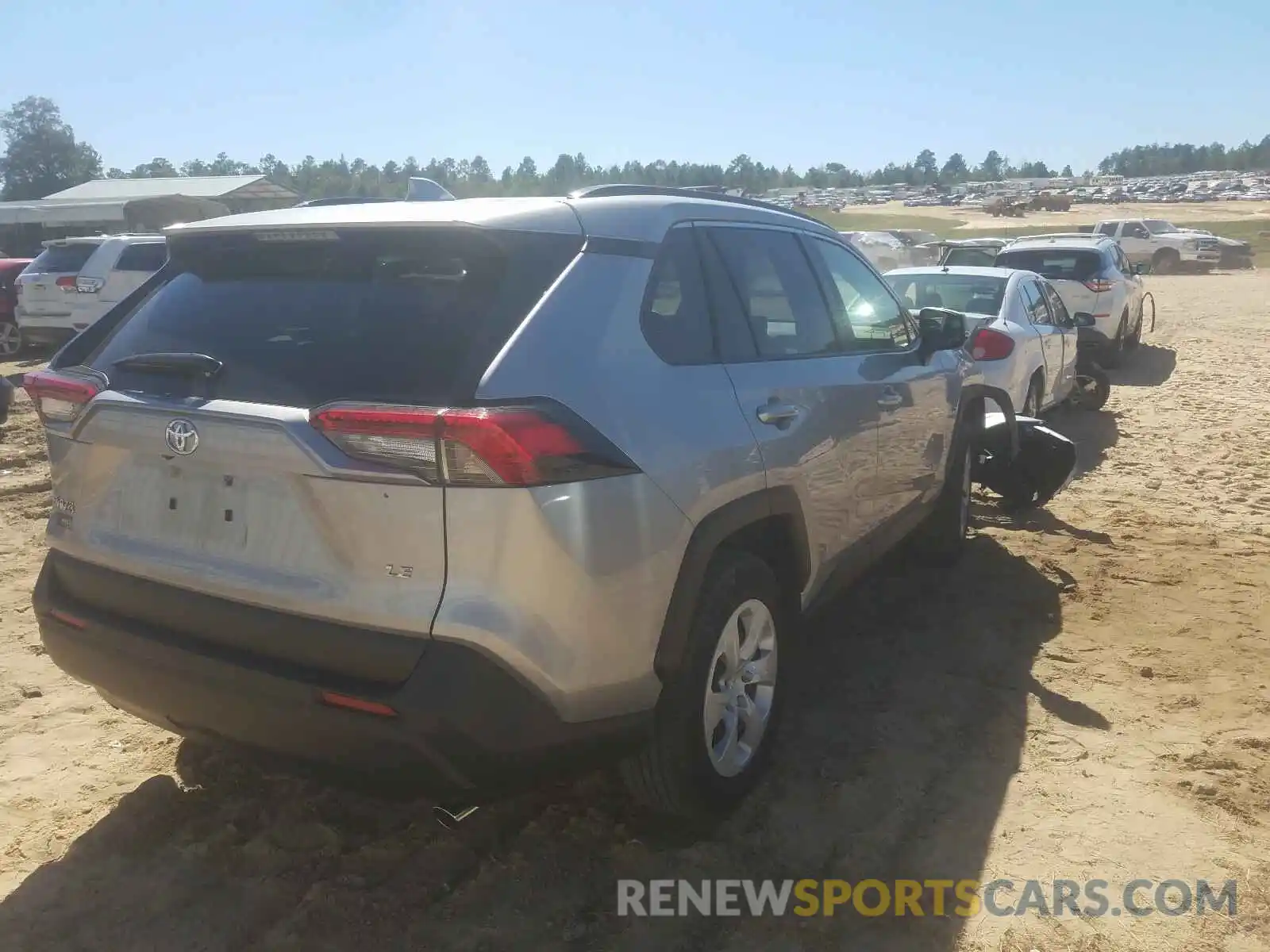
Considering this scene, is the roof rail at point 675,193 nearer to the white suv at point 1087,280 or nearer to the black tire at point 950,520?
the black tire at point 950,520

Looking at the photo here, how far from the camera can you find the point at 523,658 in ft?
7.66

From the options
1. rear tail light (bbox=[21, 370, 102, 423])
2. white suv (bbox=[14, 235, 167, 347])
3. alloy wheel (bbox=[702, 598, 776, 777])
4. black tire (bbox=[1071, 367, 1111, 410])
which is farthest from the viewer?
white suv (bbox=[14, 235, 167, 347])

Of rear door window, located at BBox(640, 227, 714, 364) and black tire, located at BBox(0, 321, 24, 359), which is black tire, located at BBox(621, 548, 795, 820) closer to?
rear door window, located at BBox(640, 227, 714, 364)

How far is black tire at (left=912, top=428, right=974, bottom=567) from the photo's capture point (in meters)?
5.32

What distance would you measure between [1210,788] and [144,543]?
136 inches

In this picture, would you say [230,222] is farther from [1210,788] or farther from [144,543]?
[1210,788]

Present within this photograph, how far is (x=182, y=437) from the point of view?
251 centimetres

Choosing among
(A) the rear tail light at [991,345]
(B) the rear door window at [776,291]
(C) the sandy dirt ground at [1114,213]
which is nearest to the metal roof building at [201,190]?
(A) the rear tail light at [991,345]

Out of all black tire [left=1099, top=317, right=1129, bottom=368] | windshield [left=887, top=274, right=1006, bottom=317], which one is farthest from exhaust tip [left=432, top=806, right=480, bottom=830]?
black tire [left=1099, top=317, right=1129, bottom=368]

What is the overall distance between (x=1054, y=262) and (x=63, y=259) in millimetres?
13663

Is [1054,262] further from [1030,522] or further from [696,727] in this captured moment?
[696,727]

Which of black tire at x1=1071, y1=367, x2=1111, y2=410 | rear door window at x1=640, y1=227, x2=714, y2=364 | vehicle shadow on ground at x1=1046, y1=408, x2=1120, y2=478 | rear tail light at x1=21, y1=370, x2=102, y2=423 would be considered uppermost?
rear door window at x1=640, y1=227, x2=714, y2=364

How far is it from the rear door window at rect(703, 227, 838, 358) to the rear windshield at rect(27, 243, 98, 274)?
43.9ft

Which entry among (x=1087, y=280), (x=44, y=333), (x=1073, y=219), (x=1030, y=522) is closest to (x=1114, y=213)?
(x=1073, y=219)
